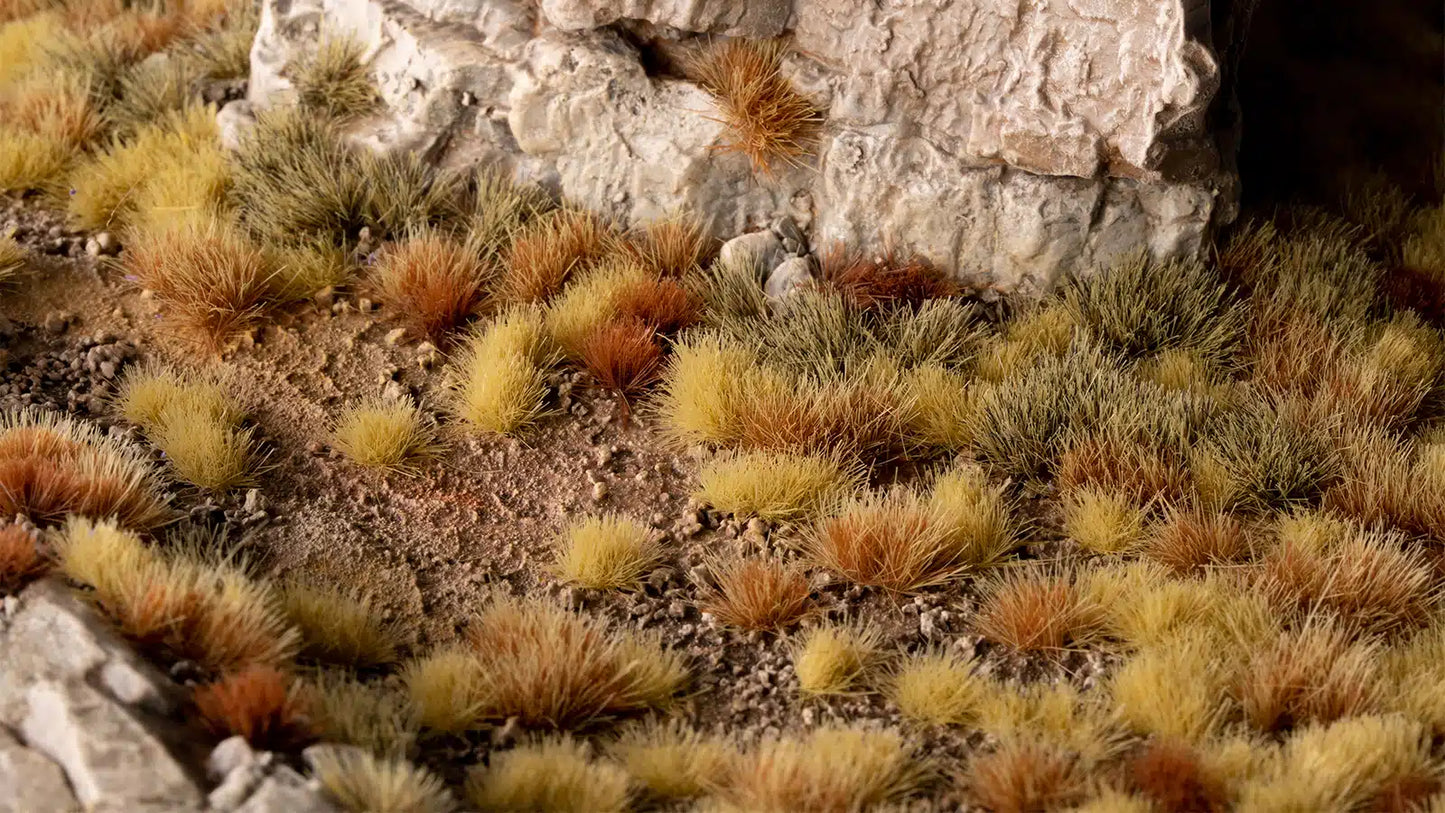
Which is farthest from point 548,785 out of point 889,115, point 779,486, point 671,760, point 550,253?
point 889,115

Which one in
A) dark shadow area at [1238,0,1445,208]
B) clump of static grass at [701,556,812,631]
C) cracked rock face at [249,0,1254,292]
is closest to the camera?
clump of static grass at [701,556,812,631]

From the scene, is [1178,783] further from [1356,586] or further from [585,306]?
[585,306]

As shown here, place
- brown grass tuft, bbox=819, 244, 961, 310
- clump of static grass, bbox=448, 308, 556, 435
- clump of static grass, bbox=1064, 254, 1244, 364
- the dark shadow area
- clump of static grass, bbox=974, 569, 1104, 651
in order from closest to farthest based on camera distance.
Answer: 1. clump of static grass, bbox=974, 569, 1104, 651
2. clump of static grass, bbox=448, 308, 556, 435
3. clump of static grass, bbox=1064, 254, 1244, 364
4. brown grass tuft, bbox=819, 244, 961, 310
5. the dark shadow area

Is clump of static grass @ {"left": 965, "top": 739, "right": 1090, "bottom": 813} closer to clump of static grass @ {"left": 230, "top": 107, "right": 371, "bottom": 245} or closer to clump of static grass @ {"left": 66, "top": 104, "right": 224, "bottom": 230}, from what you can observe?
clump of static grass @ {"left": 230, "top": 107, "right": 371, "bottom": 245}

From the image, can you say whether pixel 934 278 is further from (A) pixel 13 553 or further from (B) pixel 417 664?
(A) pixel 13 553

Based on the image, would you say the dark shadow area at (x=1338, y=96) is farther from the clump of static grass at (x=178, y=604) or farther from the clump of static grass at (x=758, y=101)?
the clump of static grass at (x=178, y=604)

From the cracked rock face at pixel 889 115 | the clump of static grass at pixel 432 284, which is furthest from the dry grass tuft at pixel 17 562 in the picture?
the cracked rock face at pixel 889 115

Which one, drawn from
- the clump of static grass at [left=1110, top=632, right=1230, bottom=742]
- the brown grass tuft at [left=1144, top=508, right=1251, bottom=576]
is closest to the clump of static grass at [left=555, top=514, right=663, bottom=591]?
the clump of static grass at [left=1110, top=632, right=1230, bottom=742]
